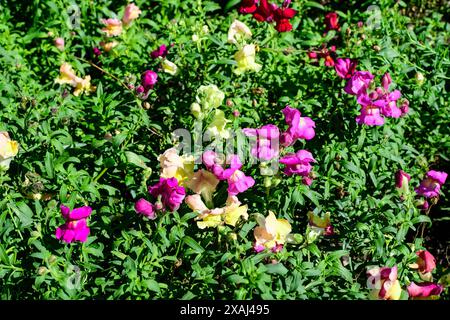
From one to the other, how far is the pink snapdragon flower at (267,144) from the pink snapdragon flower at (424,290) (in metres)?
0.77

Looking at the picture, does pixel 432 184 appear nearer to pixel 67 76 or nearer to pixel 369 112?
pixel 369 112

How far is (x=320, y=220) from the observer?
2.80 metres

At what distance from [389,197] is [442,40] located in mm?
1375

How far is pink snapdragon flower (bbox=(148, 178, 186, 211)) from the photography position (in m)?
2.48

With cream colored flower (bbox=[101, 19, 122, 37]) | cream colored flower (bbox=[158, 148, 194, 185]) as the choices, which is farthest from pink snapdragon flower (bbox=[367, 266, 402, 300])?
cream colored flower (bbox=[101, 19, 122, 37])

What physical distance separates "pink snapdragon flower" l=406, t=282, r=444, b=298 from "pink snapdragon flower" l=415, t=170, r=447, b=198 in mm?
541

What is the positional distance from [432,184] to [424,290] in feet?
1.99

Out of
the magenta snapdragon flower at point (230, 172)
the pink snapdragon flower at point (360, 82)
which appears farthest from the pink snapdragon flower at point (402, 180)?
the magenta snapdragon flower at point (230, 172)

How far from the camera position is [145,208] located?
2.53 metres

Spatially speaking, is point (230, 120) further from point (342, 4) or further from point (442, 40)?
point (342, 4)

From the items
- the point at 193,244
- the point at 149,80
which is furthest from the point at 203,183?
the point at 149,80

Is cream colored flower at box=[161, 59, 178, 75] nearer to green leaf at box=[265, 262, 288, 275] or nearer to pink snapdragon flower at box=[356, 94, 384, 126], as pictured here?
pink snapdragon flower at box=[356, 94, 384, 126]

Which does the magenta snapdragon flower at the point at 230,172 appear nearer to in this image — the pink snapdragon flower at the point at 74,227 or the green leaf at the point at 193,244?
the green leaf at the point at 193,244
